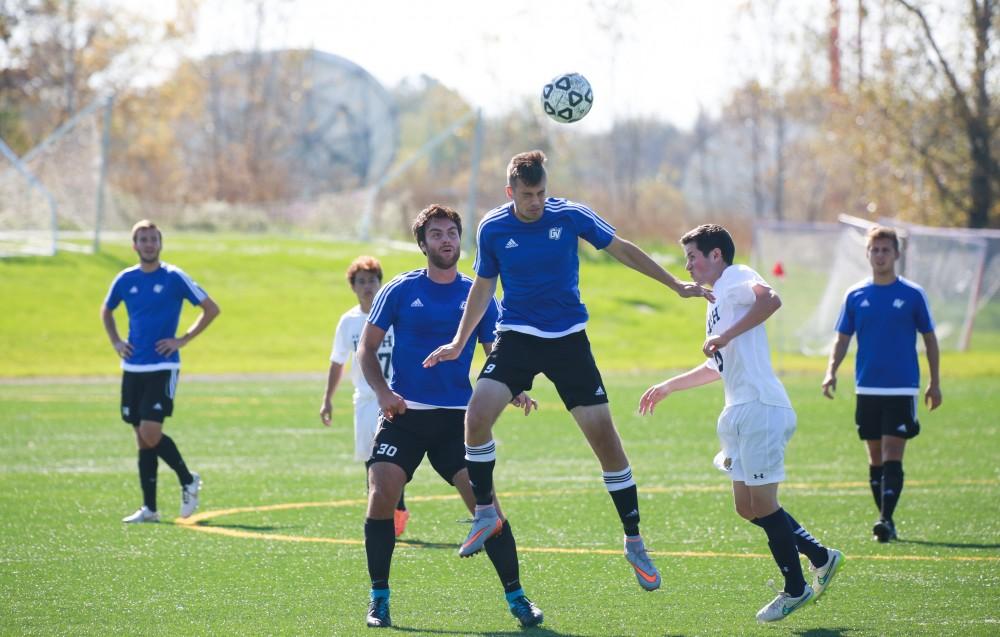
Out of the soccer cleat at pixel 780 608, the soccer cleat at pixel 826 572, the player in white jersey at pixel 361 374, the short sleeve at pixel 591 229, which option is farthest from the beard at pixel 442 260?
the player in white jersey at pixel 361 374

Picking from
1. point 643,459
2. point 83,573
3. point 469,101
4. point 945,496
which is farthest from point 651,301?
point 83,573

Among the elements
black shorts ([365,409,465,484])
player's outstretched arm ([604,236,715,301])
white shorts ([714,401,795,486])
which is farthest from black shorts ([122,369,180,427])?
white shorts ([714,401,795,486])

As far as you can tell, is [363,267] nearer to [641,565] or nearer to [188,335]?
[188,335]

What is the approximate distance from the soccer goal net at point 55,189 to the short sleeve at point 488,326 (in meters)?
31.1

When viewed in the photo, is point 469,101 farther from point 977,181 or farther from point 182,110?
point 977,181

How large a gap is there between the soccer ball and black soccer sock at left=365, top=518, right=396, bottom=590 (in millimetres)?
3170

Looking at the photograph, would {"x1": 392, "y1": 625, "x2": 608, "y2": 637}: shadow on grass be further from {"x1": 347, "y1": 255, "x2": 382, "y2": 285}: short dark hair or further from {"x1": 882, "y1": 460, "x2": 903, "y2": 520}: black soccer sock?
{"x1": 347, "y1": 255, "x2": 382, "y2": 285}: short dark hair

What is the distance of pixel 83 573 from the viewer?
351 inches

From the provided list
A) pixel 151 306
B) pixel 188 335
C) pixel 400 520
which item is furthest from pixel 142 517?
pixel 400 520

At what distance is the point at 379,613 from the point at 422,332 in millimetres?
1631

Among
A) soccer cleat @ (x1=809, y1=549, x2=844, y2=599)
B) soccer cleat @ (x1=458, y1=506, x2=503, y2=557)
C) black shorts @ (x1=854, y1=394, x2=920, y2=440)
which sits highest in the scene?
black shorts @ (x1=854, y1=394, x2=920, y2=440)

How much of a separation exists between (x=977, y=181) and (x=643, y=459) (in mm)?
27178

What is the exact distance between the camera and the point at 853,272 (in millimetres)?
31875

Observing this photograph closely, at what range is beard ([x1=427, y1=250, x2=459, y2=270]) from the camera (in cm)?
775
